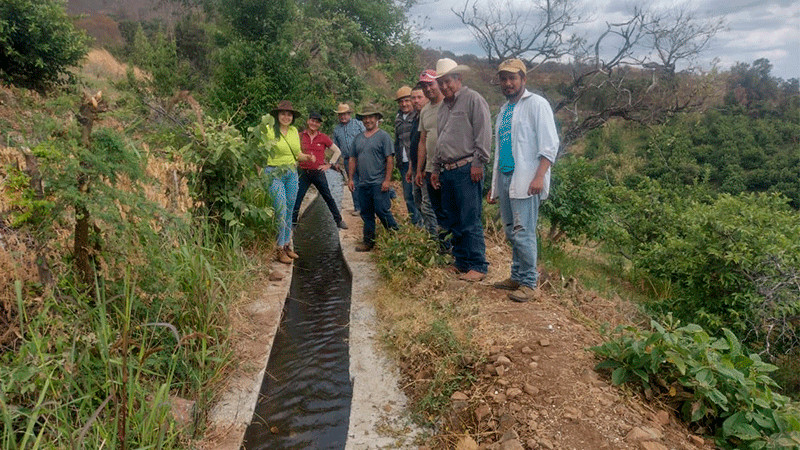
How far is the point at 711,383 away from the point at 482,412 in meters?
1.26

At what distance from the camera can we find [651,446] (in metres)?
2.48

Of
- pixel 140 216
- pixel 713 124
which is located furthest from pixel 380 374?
pixel 713 124

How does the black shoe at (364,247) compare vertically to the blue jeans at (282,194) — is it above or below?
below

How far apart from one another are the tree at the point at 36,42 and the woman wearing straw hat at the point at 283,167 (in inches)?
283

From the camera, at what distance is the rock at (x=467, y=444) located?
2803 millimetres

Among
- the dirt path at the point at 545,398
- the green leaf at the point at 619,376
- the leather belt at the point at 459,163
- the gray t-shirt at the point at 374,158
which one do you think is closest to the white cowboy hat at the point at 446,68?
the leather belt at the point at 459,163

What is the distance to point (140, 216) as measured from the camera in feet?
11.3

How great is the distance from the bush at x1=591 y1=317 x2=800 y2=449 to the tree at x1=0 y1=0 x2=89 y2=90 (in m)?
11.6

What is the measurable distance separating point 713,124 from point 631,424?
3020cm

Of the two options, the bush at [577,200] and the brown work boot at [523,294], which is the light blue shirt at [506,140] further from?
the bush at [577,200]

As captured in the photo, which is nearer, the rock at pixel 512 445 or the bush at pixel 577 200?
the rock at pixel 512 445

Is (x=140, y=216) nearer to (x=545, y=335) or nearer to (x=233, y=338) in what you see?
(x=233, y=338)

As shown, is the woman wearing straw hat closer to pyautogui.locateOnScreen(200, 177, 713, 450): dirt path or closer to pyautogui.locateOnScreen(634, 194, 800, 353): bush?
pyautogui.locateOnScreen(200, 177, 713, 450): dirt path

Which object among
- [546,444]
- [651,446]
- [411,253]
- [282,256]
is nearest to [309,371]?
[411,253]
